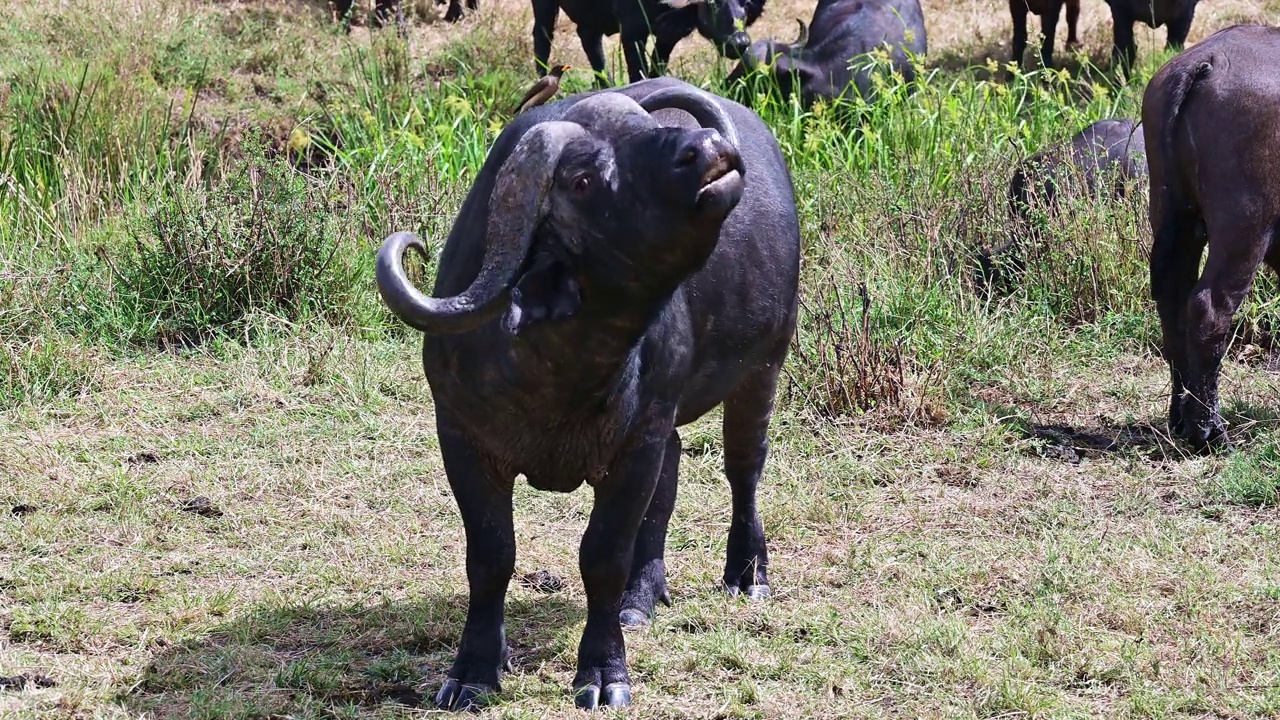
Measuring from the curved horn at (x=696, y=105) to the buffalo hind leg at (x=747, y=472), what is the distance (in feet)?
3.56

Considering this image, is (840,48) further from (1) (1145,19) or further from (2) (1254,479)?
(2) (1254,479)

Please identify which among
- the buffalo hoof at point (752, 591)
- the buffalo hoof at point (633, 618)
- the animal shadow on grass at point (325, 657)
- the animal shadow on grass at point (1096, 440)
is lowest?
the animal shadow on grass at point (1096, 440)

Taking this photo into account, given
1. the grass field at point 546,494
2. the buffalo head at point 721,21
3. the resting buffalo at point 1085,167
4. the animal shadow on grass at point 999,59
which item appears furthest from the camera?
the animal shadow on grass at point 999,59

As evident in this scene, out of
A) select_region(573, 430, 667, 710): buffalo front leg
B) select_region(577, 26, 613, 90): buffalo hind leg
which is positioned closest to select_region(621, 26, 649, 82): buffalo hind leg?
select_region(577, 26, 613, 90): buffalo hind leg

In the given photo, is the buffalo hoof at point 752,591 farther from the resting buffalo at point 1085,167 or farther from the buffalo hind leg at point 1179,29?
the buffalo hind leg at point 1179,29

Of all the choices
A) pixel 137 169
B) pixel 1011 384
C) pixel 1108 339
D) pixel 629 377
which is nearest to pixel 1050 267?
pixel 1108 339

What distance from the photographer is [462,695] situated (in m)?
3.82

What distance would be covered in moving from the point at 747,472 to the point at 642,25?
7.06m

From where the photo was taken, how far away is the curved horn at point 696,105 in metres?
3.74

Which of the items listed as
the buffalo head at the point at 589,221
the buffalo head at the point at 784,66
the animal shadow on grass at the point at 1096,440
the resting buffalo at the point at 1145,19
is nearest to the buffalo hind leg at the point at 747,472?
the buffalo head at the point at 589,221

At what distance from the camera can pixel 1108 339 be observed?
7016mm

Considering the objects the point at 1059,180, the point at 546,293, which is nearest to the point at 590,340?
the point at 546,293

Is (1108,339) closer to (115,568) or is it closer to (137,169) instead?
(115,568)

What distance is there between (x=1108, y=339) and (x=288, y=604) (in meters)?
4.10
